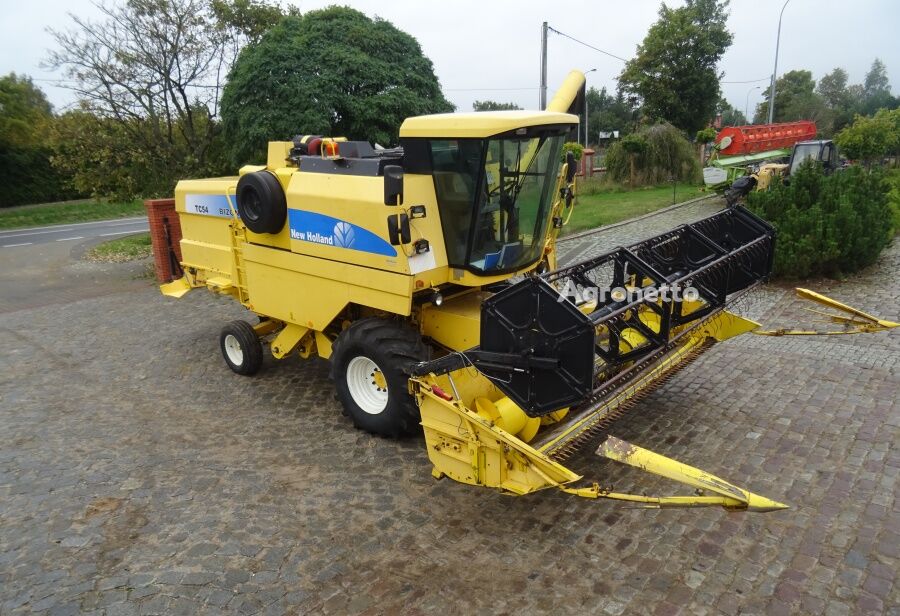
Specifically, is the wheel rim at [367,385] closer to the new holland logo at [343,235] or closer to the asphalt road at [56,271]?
the new holland logo at [343,235]

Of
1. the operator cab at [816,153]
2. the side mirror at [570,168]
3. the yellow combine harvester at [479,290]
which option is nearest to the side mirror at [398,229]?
the yellow combine harvester at [479,290]

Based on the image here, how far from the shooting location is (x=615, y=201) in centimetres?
1966

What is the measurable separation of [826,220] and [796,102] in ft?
172

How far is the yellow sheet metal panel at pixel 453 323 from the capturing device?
5.09m

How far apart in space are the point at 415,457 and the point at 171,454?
6.97 ft

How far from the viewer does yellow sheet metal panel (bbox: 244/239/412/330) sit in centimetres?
496

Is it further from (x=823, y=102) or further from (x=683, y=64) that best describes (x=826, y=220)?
(x=823, y=102)

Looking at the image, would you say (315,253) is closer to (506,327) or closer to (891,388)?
(506,327)

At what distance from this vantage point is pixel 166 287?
789 cm

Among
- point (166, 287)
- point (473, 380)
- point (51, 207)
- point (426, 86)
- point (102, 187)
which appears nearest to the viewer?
point (473, 380)

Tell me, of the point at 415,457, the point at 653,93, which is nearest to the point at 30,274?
the point at 415,457

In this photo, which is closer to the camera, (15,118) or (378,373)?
(378,373)

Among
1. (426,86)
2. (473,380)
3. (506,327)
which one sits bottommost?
(473,380)

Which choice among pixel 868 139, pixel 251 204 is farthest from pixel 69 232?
pixel 868 139
